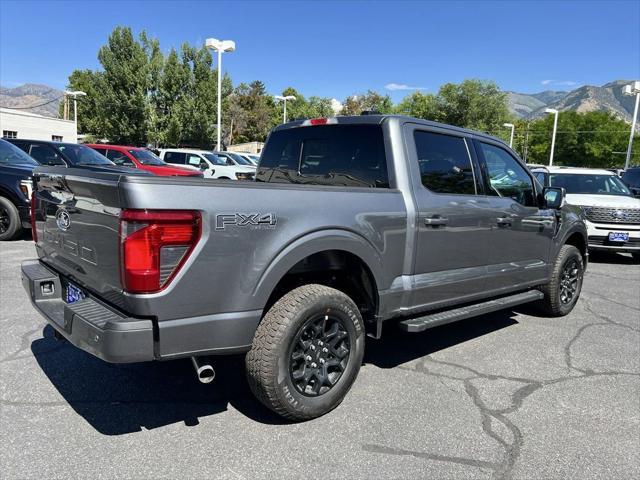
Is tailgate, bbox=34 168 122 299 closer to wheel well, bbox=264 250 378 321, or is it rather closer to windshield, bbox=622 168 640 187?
wheel well, bbox=264 250 378 321

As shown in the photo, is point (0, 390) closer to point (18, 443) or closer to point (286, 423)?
point (18, 443)

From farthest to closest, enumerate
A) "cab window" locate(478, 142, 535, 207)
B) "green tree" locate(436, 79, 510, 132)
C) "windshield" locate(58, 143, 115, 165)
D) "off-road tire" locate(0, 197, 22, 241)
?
"green tree" locate(436, 79, 510, 132) → "windshield" locate(58, 143, 115, 165) → "off-road tire" locate(0, 197, 22, 241) → "cab window" locate(478, 142, 535, 207)

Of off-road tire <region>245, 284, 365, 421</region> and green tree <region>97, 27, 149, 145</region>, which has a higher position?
green tree <region>97, 27, 149, 145</region>

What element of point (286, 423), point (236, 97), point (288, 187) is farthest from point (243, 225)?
point (236, 97)

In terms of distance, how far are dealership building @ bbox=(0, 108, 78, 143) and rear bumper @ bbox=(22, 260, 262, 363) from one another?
111 ft

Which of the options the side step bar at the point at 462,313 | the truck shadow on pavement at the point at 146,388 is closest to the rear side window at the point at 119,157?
the truck shadow on pavement at the point at 146,388

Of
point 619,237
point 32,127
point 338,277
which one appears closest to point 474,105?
point 32,127

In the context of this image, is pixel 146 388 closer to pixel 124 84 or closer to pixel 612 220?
pixel 612 220

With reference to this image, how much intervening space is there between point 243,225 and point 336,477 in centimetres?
139

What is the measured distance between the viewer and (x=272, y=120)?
224ft

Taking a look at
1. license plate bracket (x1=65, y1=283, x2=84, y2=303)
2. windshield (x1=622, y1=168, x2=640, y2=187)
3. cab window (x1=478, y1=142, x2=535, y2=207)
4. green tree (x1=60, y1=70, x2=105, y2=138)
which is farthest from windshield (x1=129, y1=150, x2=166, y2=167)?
green tree (x1=60, y1=70, x2=105, y2=138)

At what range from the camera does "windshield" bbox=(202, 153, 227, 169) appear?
2012 centimetres

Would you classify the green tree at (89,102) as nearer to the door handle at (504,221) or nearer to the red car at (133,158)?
the red car at (133,158)

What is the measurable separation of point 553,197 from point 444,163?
1.79m
